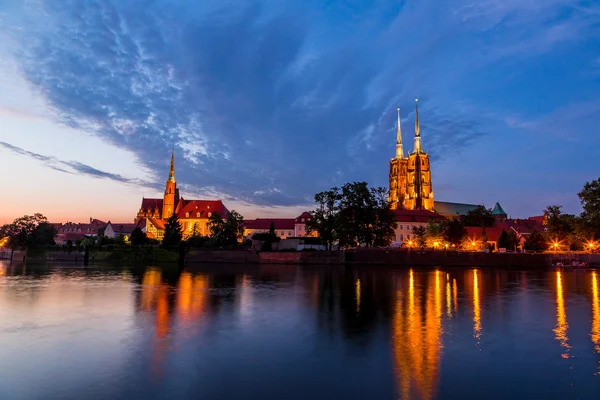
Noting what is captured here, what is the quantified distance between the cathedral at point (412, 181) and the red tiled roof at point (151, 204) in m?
76.0

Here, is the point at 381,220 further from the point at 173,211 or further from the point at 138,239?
the point at 173,211

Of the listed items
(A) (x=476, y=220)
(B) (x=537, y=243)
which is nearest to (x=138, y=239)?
(B) (x=537, y=243)

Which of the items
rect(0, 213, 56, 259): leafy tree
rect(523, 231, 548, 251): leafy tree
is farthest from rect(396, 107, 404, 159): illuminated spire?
rect(0, 213, 56, 259): leafy tree

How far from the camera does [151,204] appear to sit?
450 ft

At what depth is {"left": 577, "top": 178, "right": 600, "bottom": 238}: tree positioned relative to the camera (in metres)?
65.8

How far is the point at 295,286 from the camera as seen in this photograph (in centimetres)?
3759

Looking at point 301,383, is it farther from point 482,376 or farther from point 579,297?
point 579,297

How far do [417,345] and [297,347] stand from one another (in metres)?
4.51

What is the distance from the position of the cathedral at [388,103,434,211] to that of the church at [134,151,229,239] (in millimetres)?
59149

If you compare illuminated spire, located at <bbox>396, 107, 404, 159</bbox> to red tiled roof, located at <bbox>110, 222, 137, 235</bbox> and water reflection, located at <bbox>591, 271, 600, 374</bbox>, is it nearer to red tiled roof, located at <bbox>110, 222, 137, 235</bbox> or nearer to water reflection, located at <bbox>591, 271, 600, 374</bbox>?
Answer: red tiled roof, located at <bbox>110, 222, 137, 235</bbox>

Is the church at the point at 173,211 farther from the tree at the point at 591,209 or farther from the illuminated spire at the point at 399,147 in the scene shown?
the tree at the point at 591,209

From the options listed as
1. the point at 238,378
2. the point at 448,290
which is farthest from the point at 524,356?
the point at 448,290

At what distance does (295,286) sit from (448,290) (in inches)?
512

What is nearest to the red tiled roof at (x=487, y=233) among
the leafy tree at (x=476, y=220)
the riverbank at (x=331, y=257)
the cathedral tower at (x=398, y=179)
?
the leafy tree at (x=476, y=220)
